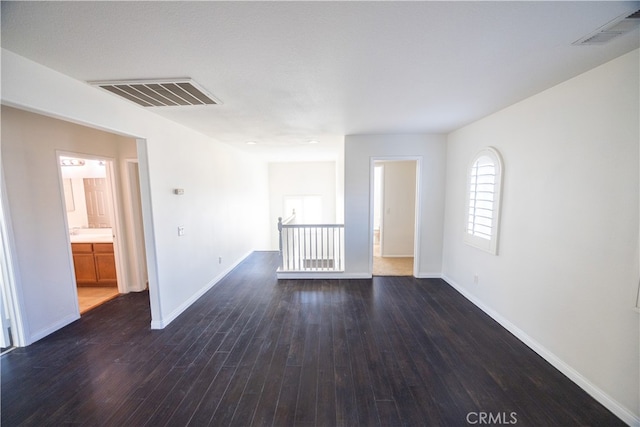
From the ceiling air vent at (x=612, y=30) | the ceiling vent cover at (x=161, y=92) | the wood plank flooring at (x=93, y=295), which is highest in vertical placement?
the ceiling air vent at (x=612, y=30)

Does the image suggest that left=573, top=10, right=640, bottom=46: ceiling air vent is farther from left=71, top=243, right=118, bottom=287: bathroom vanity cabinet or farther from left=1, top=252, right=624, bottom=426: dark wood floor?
left=71, top=243, right=118, bottom=287: bathroom vanity cabinet

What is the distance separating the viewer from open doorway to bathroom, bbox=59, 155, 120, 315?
12.3 ft

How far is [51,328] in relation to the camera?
2840 mm

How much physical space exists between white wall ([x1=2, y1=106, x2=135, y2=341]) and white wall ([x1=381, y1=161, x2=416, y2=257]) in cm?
561

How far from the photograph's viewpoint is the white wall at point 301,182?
28.6 feet

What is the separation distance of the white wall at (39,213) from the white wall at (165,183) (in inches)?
1.2

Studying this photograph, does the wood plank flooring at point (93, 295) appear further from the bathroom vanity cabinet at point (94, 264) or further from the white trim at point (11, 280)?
the white trim at point (11, 280)

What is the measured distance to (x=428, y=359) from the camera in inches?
93.0

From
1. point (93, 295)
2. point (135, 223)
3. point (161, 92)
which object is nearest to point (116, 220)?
point (135, 223)

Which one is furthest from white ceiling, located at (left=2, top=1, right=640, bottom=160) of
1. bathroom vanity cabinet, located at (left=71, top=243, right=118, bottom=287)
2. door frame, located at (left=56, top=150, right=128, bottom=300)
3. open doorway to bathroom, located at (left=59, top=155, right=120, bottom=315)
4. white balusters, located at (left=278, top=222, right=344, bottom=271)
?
bathroom vanity cabinet, located at (left=71, top=243, right=118, bottom=287)

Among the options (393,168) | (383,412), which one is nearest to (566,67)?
(383,412)

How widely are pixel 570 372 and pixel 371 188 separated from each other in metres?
3.12

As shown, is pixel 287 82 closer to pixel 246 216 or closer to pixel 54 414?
pixel 54 414

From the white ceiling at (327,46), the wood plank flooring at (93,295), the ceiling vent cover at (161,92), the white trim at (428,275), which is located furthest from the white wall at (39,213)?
the white trim at (428,275)
